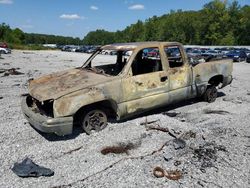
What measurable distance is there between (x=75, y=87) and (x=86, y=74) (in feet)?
3.03

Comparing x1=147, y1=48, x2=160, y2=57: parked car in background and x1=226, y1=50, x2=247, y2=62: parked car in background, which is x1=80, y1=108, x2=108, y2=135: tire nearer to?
x1=147, y1=48, x2=160, y2=57: parked car in background

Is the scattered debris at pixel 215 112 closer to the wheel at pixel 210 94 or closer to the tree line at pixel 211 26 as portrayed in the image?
the wheel at pixel 210 94

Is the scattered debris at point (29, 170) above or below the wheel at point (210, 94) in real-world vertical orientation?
below

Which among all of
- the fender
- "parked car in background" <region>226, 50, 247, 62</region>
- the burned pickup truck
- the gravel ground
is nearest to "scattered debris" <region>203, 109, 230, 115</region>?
the gravel ground

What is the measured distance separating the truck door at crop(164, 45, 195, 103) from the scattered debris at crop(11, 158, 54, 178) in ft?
11.5

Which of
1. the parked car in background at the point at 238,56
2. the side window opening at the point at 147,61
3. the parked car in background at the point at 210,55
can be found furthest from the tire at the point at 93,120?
the parked car in background at the point at 238,56

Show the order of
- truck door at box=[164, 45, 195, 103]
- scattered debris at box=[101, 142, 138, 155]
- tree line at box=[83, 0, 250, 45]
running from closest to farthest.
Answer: scattered debris at box=[101, 142, 138, 155]
truck door at box=[164, 45, 195, 103]
tree line at box=[83, 0, 250, 45]

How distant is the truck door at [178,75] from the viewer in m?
6.87

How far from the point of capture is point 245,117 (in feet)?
23.4

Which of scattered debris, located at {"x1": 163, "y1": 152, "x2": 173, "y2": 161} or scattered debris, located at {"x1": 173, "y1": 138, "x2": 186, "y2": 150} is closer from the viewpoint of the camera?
scattered debris, located at {"x1": 163, "y1": 152, "x2": 173, "y2": 161}

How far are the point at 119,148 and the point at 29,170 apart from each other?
5.05 feet

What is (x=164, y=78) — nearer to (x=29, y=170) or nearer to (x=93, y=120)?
(x=93, y=120)

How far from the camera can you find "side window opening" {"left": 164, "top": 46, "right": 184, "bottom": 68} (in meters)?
7.16

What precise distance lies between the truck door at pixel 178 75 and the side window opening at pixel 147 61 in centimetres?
27
